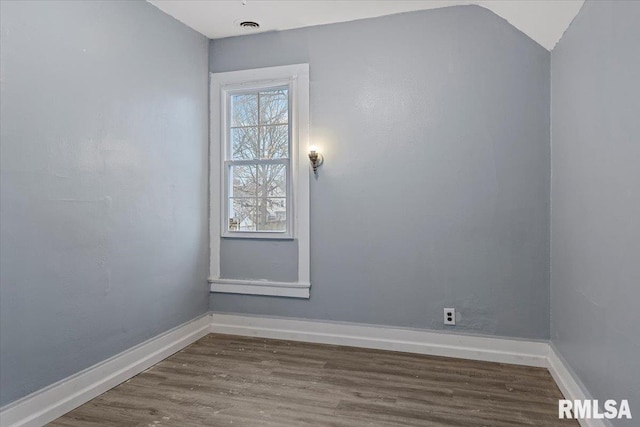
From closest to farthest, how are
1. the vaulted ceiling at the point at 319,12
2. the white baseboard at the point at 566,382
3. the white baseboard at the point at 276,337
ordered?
the white baseboard at the point at 566,382 < the white baseboard at the point at 276,337 < the vaulted ceiling at the point at 319,12

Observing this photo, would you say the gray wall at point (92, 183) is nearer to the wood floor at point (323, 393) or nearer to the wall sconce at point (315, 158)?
the wood floor at point (323, 393)

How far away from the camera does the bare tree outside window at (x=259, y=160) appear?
3580mm

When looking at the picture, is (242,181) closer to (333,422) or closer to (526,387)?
(333,422)

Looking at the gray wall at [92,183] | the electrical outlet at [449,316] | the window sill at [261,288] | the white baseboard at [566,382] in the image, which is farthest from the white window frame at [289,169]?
the white baseboard at [566,382]

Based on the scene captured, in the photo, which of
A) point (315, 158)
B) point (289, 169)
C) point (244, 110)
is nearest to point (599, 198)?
point (315, 158)

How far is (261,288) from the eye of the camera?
3.57 m

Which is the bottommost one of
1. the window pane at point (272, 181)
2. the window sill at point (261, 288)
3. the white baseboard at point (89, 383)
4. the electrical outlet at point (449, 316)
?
the white baseboard at point (89, 383)

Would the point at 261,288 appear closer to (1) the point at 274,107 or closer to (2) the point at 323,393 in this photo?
(2) the point at 323,393

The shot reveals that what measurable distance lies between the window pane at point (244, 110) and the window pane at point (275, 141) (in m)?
0.16

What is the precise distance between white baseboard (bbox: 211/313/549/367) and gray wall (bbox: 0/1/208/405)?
21.0 inches

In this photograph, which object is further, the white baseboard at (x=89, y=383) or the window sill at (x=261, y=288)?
the window sill at (x=261, y=288)

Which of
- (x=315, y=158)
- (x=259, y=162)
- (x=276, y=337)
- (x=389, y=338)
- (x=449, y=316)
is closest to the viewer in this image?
(x=449, y=316)

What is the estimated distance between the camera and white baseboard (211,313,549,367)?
9.64 feet

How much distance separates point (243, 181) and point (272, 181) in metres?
0.30
